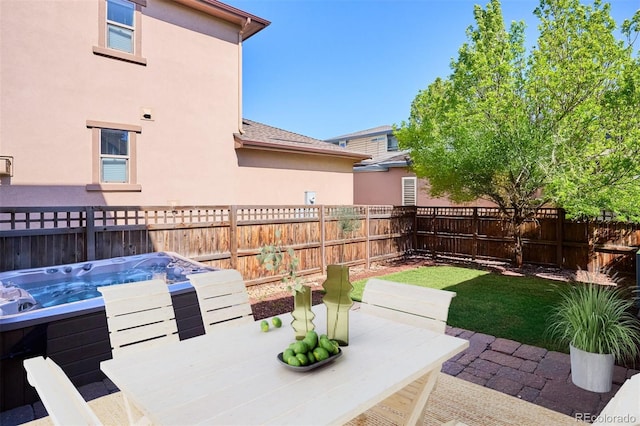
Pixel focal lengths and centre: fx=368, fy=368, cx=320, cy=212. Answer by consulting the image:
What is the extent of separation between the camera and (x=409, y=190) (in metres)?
14.9

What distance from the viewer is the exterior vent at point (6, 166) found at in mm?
6074

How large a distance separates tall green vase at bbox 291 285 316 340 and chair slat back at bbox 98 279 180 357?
1.07 metres

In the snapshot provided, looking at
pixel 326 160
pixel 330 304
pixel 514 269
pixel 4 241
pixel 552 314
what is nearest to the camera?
pixel 330 304

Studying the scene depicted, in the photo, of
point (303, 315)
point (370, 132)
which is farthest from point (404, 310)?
point (370, 132)

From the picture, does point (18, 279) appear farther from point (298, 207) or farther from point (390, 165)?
point (390, 165)

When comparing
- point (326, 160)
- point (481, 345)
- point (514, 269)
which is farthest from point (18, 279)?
point (514, 269)

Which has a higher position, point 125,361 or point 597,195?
point 597,195

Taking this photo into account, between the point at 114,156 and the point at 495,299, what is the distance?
300 inches

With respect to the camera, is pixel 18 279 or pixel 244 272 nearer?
pixel 18 279

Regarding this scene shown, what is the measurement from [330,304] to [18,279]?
440cm

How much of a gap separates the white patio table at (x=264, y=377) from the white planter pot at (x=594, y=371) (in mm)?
1987

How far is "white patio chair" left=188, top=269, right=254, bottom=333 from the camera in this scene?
280 centimetres

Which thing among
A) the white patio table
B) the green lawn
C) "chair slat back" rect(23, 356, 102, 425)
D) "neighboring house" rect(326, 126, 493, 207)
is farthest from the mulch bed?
"chair slat back" rect(23, 356, 102, 425)

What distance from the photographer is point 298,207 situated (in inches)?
316
